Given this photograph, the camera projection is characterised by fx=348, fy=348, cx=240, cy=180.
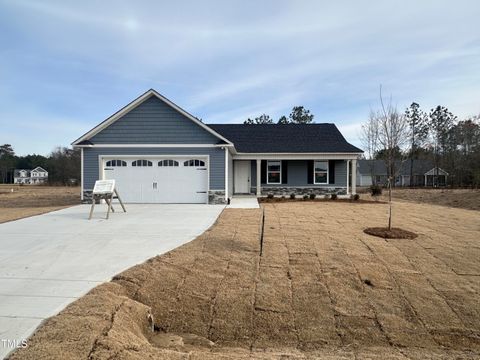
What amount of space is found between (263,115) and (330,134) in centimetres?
3512

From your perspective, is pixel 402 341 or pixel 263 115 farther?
pixel 263 115

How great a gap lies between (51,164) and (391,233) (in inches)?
2633

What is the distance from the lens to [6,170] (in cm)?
8069

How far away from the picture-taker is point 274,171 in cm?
2039

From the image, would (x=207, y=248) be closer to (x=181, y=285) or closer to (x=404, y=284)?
(x=181, y=285)

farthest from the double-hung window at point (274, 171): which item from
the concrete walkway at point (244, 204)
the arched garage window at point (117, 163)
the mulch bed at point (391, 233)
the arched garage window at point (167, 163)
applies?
the mulch bed at point (391, 233)

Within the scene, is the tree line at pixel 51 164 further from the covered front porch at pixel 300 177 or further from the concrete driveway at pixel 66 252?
the concrete driveway at pixel 66 252

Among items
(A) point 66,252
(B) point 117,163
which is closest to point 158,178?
(B) point 117,163

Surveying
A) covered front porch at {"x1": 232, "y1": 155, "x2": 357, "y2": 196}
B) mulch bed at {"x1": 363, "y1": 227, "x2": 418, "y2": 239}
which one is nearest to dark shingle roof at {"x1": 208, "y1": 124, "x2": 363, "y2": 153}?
covered front porch at {"x1": 232, "y1": 155, "x2": 357, "y2": 196}

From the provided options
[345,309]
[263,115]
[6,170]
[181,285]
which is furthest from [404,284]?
[6,170]

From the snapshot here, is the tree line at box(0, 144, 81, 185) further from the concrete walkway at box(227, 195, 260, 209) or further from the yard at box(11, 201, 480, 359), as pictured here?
the yard at box(11, 201, 480, 359)

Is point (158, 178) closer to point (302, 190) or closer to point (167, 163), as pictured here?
point (167, 163)

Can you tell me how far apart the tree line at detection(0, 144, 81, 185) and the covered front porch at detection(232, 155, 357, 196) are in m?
38.8

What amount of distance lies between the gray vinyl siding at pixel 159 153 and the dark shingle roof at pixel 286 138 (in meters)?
4.65
